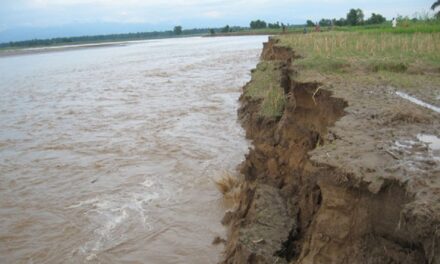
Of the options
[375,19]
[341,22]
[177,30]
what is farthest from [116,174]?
[177,30]

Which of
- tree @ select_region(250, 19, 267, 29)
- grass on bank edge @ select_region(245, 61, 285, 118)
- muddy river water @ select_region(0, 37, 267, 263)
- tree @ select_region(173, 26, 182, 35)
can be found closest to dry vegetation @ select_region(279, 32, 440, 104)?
grass on bank edge @ select_region(245, 61, 285, 118)

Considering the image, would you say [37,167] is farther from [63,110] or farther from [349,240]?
[349,240]

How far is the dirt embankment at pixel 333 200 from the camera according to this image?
11.4 ft

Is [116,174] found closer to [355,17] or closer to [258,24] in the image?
[355,17]

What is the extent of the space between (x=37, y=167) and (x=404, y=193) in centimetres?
966

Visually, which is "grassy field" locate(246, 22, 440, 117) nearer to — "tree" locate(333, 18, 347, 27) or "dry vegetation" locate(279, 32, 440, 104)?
"dry vegetation" locate(279, 32, 440, 104)

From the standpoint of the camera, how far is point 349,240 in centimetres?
392

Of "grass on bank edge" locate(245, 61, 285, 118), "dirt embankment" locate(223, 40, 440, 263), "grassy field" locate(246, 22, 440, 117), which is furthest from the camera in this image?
"grass on bank edge" locate(245, 61, 285, 118)

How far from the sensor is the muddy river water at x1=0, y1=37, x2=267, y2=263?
6863mm

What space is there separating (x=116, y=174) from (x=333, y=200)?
6.94m

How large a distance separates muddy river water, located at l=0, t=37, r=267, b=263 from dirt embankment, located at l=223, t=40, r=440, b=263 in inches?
48.9

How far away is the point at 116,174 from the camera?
10.0m

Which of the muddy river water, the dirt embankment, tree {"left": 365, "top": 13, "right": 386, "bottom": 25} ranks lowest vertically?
the muddy river water

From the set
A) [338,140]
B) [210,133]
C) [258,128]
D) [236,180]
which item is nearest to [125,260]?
[236,180]
